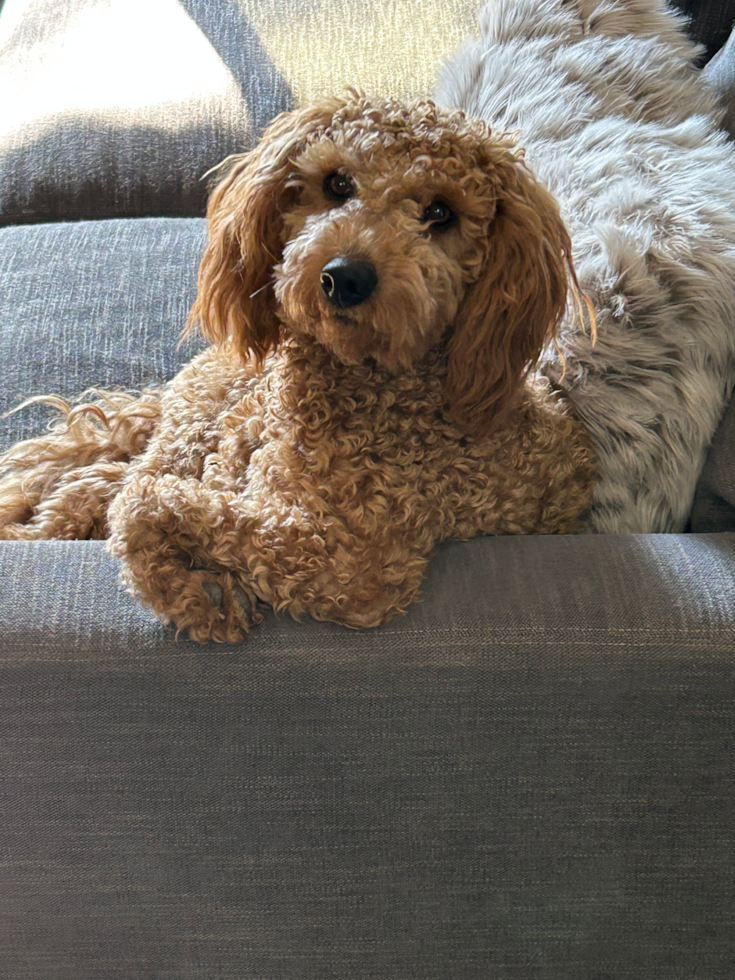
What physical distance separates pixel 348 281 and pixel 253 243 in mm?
181

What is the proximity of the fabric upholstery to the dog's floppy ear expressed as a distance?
0.90m

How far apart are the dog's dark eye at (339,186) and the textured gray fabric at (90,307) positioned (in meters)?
A: 0.62

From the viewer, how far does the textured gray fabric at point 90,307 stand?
4.76ft

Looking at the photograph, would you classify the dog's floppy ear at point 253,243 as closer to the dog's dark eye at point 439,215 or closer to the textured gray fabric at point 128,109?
the dog's dark eye at point 439,215

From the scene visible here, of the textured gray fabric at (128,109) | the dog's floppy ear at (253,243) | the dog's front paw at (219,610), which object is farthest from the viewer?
the textured gray fabric at (128,109)

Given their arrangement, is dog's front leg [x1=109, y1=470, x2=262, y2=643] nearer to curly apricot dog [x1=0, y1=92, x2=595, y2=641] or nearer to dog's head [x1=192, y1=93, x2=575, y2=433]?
curly apricot dog [x1=0, y1=92, x2=595, y2=641]

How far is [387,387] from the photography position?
0.95 metres

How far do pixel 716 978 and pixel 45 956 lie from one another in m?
0.77

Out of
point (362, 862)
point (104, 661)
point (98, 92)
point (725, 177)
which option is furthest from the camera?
point (98, 92)

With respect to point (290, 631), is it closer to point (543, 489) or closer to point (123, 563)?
point (123, 563)

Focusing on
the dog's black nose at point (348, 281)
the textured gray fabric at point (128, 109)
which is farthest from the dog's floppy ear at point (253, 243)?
the textured gray fabric at point (128, 109)

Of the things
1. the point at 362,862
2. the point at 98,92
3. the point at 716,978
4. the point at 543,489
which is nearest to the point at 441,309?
the point at 543,489

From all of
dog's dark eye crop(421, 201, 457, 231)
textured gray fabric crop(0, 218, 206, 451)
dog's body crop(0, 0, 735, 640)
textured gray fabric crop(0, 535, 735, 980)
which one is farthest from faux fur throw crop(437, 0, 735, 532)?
textured gray fabric crop(0, 218, 206, 451)

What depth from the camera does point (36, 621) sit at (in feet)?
2.77
